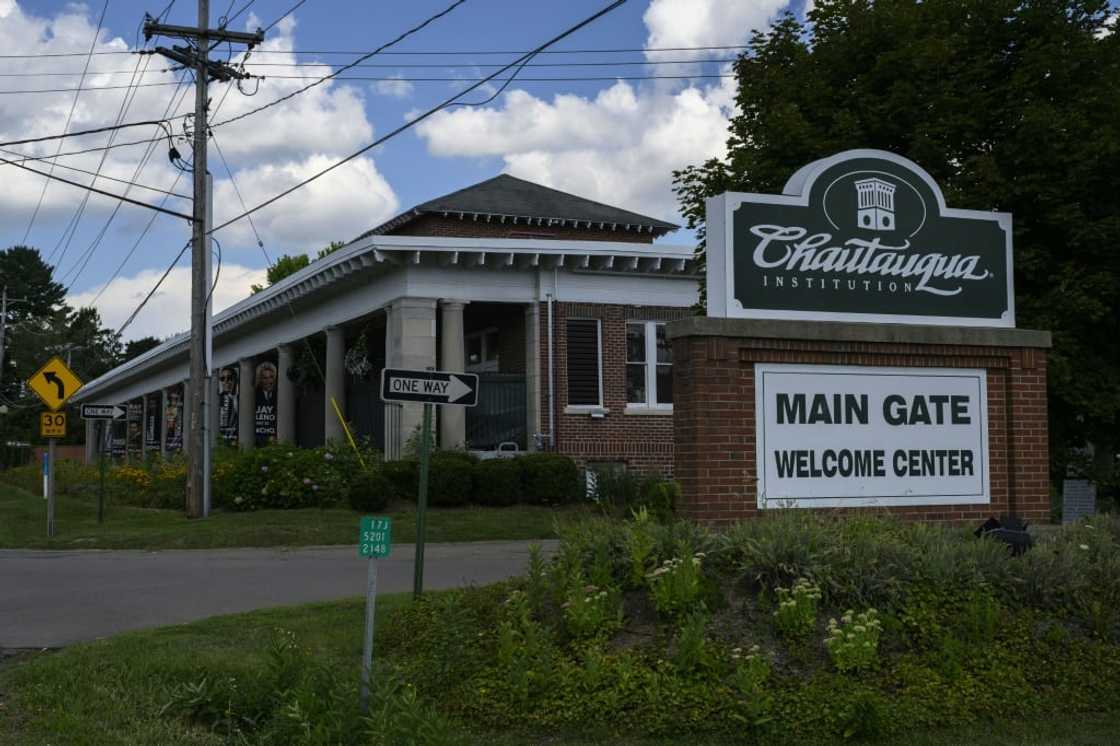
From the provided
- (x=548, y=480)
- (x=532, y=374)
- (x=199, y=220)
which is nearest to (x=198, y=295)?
(x=199, y=220)

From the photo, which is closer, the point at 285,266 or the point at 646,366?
the point at 646,366

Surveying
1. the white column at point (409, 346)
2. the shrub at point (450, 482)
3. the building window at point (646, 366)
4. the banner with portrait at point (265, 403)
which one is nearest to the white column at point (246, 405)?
the banner with portrait at point (265, 403)

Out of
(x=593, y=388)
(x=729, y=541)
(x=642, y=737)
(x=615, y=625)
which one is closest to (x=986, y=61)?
(x=729, y=541)

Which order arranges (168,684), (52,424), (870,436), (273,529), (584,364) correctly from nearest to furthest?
(168,684)
(870,436)
(273,529)
(52,424)
(584,364)

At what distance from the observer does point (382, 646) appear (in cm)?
900

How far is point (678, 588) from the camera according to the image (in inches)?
313

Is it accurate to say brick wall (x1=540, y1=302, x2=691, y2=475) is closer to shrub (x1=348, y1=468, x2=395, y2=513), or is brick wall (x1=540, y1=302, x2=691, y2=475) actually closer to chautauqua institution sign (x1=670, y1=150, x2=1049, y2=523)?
shrub (x1=348, y1=468, x2=395, y2=513)

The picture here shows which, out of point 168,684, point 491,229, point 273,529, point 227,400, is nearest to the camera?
point 168,684

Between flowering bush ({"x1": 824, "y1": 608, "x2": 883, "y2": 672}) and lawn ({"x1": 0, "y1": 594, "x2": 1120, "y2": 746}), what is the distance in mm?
571

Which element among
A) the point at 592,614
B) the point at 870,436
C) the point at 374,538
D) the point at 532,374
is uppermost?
the point at 532,374

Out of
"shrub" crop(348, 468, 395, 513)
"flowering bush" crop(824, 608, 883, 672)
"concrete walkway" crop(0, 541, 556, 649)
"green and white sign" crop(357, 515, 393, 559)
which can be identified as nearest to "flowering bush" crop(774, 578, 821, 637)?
"flowering bush" crop(824, 608, 883, 672)

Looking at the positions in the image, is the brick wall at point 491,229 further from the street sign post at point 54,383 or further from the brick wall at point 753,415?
the brick wall at point 753,415

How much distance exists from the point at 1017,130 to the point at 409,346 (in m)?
14.7

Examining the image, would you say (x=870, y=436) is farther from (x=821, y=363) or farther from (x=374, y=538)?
(x=374, y=538)
